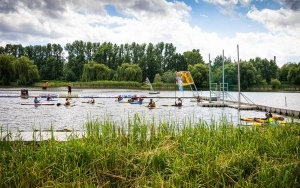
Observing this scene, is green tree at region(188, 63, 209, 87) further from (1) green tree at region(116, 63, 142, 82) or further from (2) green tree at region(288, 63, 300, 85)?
(2) green tree at region(288, 63, 300, 85)

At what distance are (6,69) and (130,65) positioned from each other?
40023 millimetres

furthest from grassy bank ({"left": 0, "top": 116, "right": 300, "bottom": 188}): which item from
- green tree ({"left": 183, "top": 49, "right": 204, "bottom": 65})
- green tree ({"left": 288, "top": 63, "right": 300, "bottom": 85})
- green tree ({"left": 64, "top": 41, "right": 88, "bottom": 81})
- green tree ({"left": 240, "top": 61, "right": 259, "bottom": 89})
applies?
green tree ({"left": 183, "top": 49, "right": 204, "bottom": 65})

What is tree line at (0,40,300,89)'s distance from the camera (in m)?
97.0

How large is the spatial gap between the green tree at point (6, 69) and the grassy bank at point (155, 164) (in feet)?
253

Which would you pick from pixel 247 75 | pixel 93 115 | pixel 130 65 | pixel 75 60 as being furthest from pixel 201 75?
pixel 93 115

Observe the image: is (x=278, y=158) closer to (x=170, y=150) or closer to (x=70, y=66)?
Result: (x=170, y=150)

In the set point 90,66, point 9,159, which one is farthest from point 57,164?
point 90,66

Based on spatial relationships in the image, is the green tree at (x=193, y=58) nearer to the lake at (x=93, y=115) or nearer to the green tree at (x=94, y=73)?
the green tree at (x=94, y=73)

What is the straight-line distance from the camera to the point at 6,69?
252ft

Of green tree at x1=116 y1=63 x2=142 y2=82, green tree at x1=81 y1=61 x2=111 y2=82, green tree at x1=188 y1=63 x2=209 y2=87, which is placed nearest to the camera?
green tree at x1=81 y1=61 x2=111 y2=82

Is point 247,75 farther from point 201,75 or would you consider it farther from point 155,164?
point 155,164

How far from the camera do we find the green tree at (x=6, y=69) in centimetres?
7569

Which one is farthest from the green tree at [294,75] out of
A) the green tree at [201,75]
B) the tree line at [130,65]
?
the green tree at [201,75]

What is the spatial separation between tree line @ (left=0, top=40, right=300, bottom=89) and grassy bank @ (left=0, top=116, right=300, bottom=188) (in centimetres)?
8553
